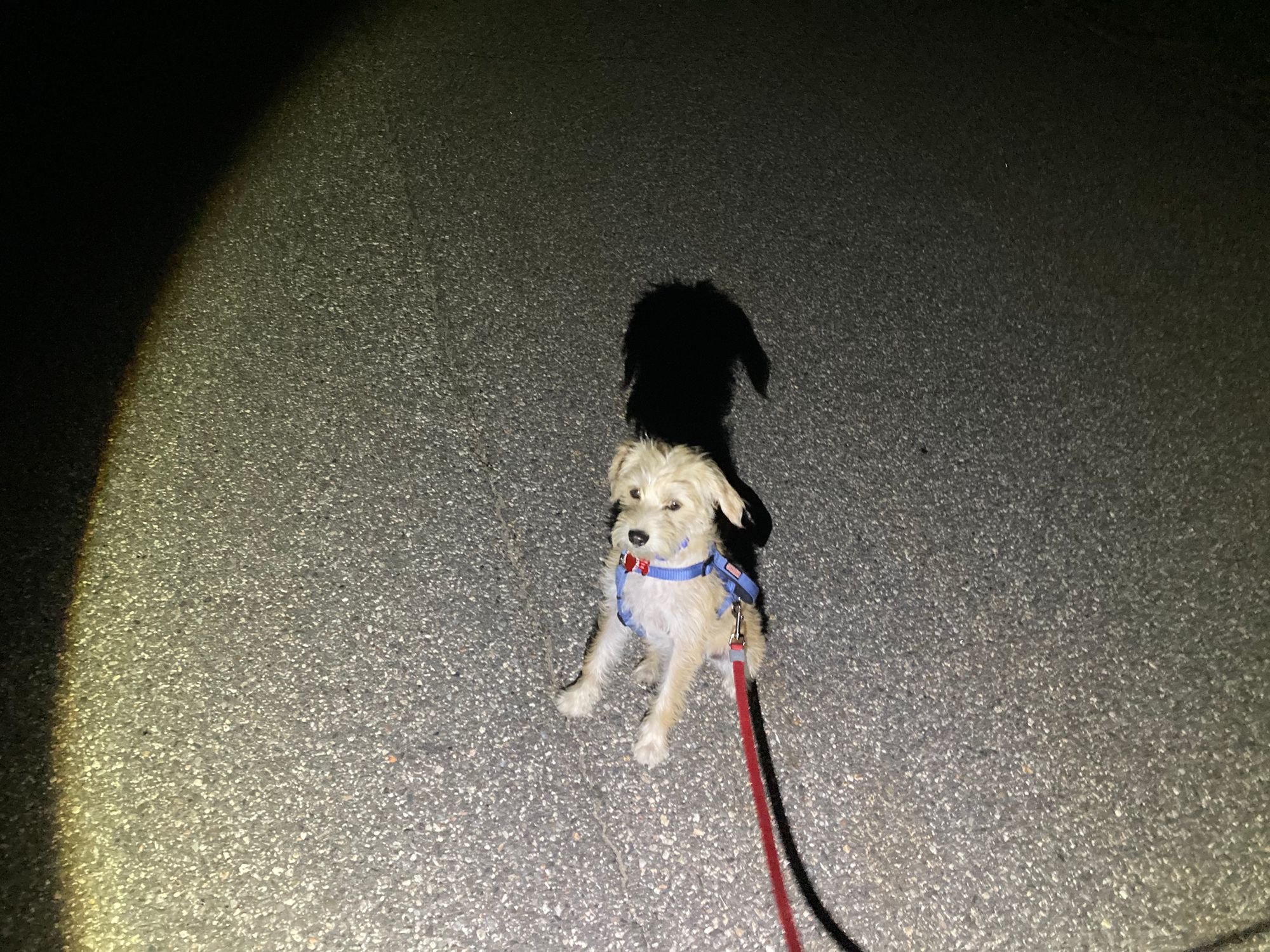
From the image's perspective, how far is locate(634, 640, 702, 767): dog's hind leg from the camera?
2.87 m

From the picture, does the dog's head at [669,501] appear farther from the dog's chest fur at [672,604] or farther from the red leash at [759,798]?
the red leash at [759,798]

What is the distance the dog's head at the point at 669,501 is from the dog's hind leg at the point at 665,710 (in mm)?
510

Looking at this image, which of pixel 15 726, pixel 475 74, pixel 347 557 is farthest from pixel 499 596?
pixel 475 74

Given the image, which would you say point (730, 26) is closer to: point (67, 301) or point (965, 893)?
point (67, 301)

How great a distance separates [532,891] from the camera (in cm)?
261

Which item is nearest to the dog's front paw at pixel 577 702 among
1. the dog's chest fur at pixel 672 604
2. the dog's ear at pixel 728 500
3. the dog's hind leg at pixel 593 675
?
the dog's hind leg at pixel 593 675

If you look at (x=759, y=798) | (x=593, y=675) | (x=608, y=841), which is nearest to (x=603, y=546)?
(x=593, y=675)

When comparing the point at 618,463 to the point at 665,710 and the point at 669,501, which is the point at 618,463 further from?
the point at 665,710

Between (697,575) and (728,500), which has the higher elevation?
(728,500)

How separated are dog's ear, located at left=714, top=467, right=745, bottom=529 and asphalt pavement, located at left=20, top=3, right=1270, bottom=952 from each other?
97 centimetres

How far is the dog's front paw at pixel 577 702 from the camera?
299 centimetres

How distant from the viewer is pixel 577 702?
2.99m

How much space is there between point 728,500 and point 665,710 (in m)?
0.91

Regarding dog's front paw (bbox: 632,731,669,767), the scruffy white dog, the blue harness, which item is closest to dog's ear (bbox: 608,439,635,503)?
the scruffy white dog
